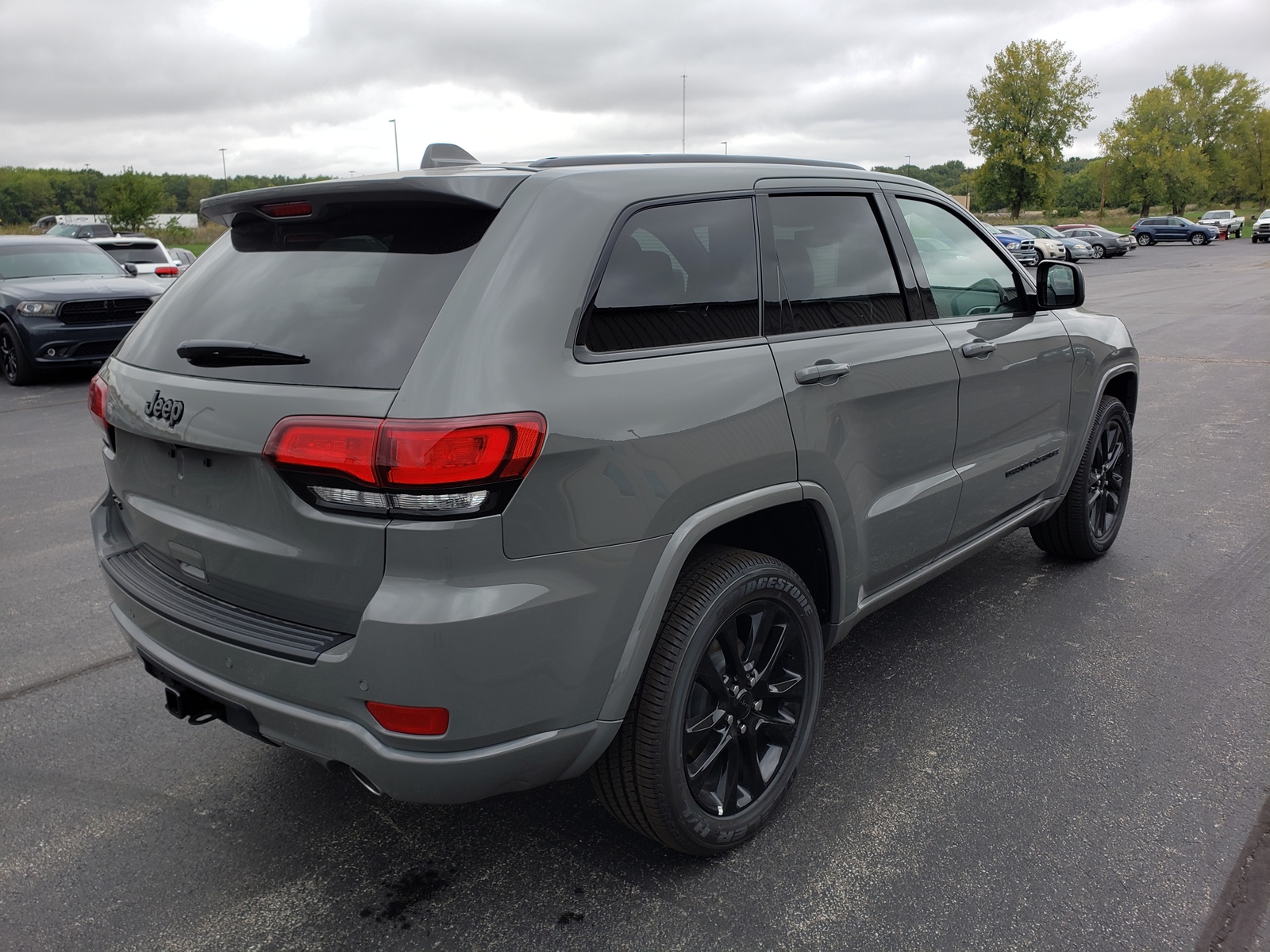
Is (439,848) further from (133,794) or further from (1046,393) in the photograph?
(1046,393)

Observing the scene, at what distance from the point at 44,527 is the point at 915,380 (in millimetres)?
4963

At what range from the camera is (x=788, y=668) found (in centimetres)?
283

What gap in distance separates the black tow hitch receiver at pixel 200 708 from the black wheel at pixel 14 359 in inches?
401

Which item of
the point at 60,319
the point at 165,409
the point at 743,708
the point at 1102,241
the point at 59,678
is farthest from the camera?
the point at 1102,241

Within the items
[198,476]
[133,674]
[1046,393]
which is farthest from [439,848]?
[1046,393]

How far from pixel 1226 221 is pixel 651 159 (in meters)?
67.3

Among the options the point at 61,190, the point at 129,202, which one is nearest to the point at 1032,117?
the point at 129,202

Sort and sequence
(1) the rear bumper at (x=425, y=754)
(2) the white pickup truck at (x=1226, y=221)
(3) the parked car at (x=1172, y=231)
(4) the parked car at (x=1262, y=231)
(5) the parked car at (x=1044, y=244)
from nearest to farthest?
(1) the rear bumper at (x=425, y=754), (5) the parked car at (x=1044, y=244), (3) the parked car at (x=1172, y=231), (4) the parked car at (x=1262, y=231), (2) the white pickup truck at (x=1226, y=221)

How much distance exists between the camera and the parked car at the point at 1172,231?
51.2 meters

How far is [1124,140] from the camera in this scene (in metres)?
71.8

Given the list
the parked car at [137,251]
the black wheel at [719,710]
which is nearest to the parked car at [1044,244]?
the parked car at [137,251]

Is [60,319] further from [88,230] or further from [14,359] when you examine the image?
[88,230]

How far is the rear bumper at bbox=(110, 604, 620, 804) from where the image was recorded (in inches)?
82.5

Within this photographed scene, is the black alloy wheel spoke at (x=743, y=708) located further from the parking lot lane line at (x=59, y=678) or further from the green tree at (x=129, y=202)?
the green tree at (x=129, y=202)
